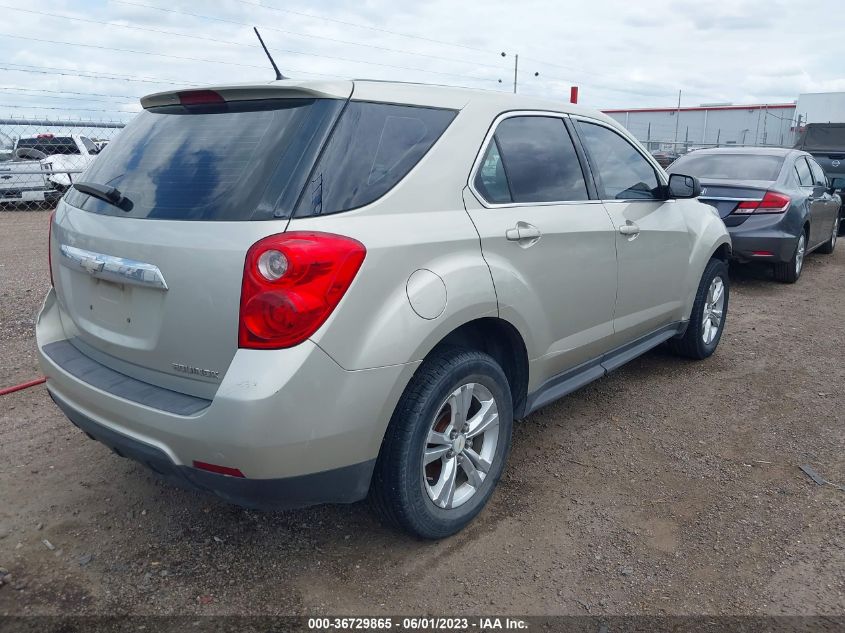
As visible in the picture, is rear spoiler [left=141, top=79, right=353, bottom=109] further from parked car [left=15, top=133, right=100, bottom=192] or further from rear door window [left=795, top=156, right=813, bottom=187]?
parked car [left=15, top=133, right=100, bottom=192]

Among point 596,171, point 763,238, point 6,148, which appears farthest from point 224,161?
point 6,148

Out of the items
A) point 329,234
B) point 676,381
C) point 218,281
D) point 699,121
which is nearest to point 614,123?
point 676,381

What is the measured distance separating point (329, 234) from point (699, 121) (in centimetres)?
4179

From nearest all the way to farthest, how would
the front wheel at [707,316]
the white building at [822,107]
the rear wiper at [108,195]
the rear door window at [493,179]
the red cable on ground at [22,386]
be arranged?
the rear wiper at [108,195] → the rear door window at [493,179] → the red cable on ground at [22,386] → the front wheel at [707,316] → the white building at [822,107]

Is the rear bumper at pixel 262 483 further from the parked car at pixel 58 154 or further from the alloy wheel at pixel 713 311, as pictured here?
the parked car at pixel 58 154

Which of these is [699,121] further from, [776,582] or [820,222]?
[776,582]

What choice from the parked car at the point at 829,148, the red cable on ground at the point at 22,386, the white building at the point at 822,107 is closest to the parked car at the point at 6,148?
the red cable on ground at the point at 22,386

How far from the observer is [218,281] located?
7.13 feet

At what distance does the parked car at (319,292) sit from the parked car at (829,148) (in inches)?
461

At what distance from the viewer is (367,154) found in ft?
8.03

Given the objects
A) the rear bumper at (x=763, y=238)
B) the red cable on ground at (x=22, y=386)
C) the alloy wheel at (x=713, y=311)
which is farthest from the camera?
the rear bumper at (x=763, y=238)

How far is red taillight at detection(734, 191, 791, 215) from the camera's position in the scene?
7.35 metres

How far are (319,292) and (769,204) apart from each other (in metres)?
6.68

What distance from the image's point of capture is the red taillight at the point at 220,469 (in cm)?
218
